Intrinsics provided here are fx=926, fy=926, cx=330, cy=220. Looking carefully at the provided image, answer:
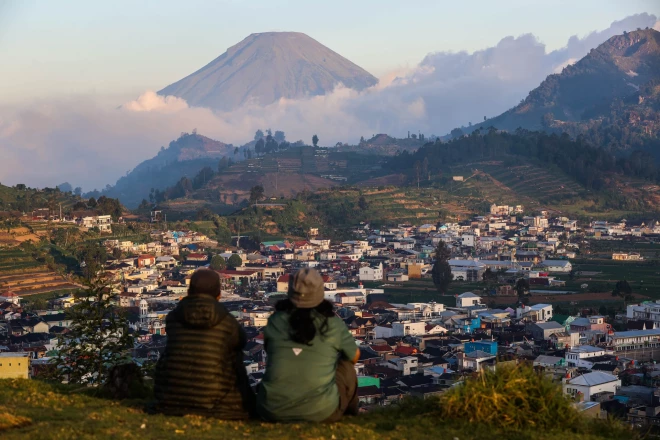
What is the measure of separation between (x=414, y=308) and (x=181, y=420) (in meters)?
21.7

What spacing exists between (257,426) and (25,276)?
27197 millimetres

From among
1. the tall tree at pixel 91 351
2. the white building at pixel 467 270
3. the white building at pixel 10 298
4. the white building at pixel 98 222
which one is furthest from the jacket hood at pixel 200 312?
the white building at pixel 98 222

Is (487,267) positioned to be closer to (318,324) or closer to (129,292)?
(129,292)

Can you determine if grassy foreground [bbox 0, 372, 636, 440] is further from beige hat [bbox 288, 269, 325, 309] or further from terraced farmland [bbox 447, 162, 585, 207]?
terraced farmland [bbox 447, 162, 585, 207]

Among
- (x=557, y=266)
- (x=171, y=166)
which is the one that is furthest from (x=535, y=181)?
(x=171, y=166)

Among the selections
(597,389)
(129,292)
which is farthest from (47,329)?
(597,389)

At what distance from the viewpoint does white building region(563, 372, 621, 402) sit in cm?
1467

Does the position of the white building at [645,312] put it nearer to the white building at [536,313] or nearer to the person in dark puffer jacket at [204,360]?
the white building at [536,313]

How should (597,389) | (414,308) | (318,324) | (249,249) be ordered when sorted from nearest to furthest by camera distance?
(318,324), (597,389), (414,308), (249,249)

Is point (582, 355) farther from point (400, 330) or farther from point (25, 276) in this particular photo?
point (25, 276)

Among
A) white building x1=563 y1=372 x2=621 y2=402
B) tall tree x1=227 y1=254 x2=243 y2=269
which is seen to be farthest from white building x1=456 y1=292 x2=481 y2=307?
white building x1=563 y1=372 x2=621 y2=402

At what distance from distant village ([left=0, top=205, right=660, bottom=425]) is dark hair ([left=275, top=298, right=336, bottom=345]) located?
1.02 metres

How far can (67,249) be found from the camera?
33.4m

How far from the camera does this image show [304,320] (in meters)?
3.98
